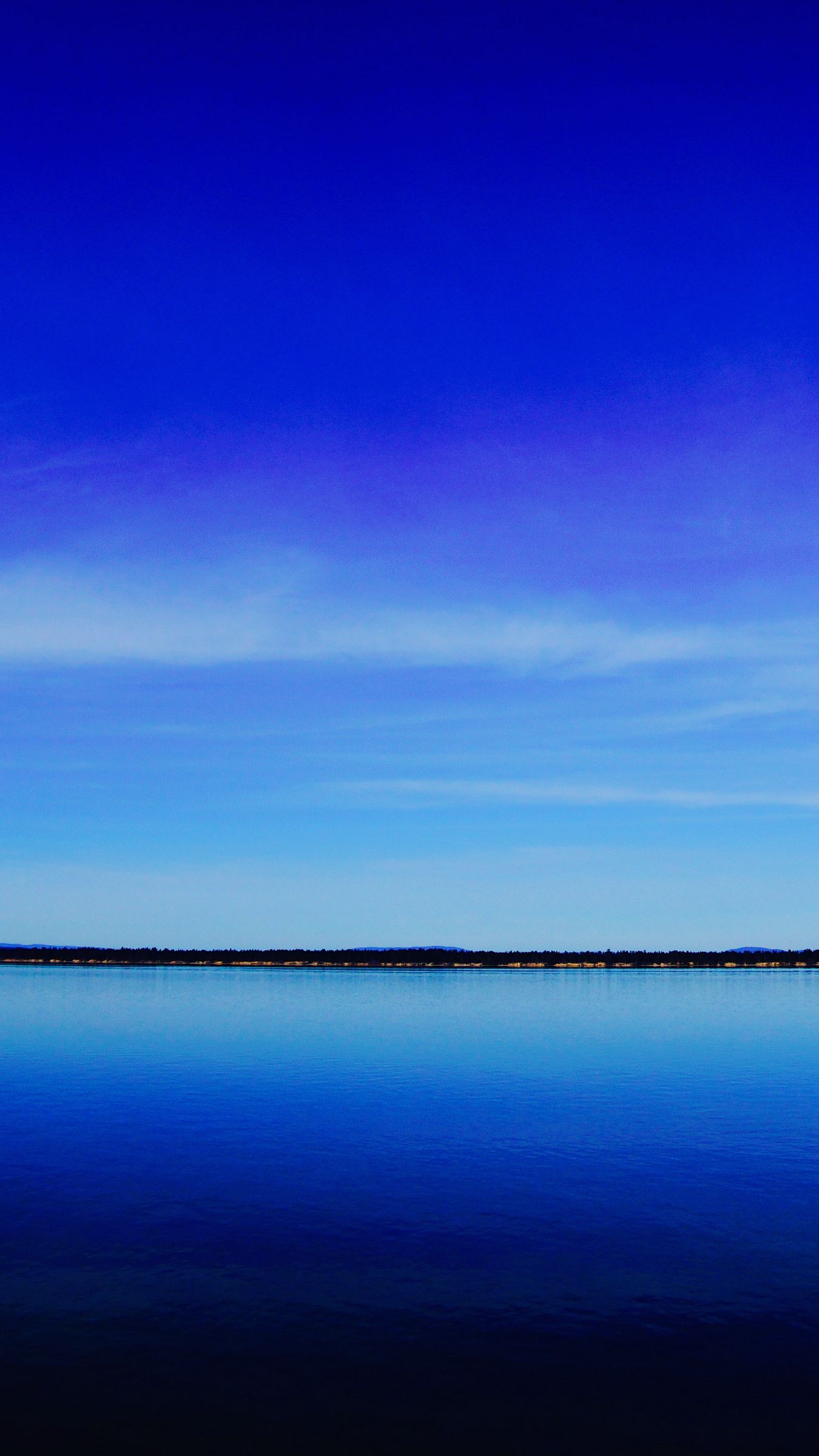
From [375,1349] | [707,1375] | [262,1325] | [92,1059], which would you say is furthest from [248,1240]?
[92,1059]

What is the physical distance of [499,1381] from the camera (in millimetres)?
11344

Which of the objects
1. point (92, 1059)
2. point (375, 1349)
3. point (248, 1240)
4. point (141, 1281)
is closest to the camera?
point (375, 1349)

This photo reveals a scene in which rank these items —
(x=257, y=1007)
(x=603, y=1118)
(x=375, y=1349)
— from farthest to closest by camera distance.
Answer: (x=257, y=1007), (x=603, y=1118), (x=375, y=1349)

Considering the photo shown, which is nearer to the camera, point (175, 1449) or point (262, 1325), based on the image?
point (175, 1449)

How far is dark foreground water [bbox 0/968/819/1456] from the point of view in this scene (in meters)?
10.6

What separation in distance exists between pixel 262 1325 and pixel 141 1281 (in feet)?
7.85

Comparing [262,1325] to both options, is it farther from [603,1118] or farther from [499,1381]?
[603,1118]

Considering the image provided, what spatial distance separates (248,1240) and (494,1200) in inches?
187

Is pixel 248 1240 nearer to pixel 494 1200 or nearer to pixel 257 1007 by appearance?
pixel 494 1200

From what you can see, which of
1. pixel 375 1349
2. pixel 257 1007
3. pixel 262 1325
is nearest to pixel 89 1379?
pixel 262 1325

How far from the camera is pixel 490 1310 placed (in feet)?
44.0

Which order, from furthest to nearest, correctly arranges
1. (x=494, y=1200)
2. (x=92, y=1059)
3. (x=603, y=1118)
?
(x=92, y=1059) → (x=603, y=1118) → (x=494, y=1200)

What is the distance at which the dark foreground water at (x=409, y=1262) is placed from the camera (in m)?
10.6

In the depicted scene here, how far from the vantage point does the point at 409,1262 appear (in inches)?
606
